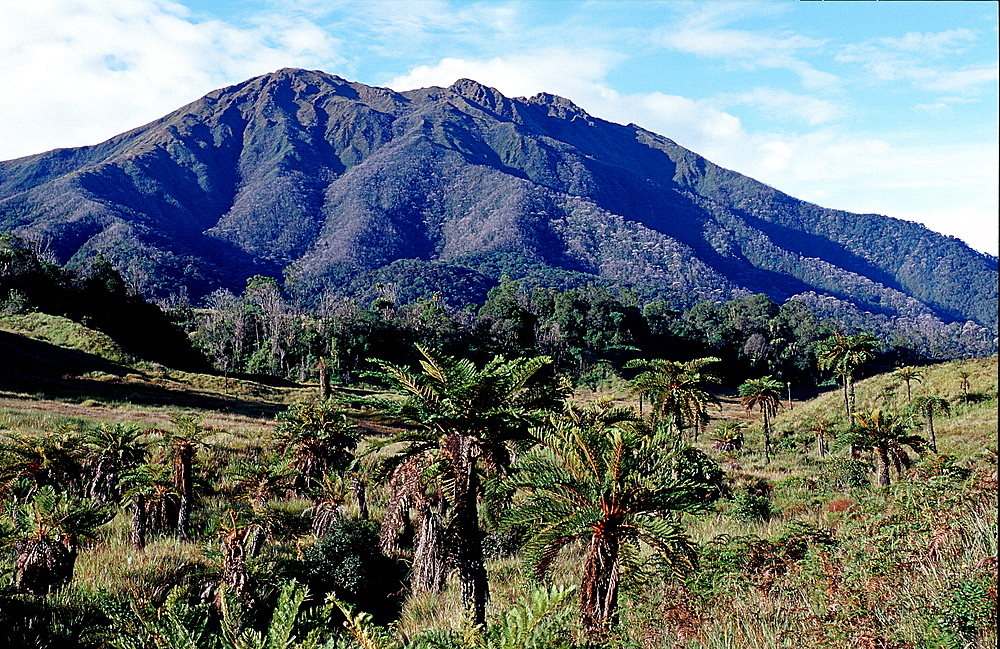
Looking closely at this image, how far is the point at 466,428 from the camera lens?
22.2ft

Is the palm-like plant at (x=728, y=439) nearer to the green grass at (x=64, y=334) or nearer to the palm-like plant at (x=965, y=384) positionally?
the palm-like plant at (x=965, y=384)

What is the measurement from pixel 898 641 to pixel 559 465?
Answer: 332cm

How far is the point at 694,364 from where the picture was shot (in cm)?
2211

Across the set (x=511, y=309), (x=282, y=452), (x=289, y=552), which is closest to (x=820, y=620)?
(x=289, y=552)

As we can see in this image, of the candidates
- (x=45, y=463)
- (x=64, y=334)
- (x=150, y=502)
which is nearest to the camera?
(x=150, y=502)

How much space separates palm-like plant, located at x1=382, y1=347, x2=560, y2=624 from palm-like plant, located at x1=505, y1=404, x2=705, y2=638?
1.52 feet

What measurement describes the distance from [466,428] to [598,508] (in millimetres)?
1718

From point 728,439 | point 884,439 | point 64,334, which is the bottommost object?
point 728,439

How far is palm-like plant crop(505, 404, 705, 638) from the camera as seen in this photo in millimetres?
6023

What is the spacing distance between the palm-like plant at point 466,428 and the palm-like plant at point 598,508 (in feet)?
1.52

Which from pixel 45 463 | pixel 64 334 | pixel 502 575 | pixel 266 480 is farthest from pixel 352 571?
pixel 64 334

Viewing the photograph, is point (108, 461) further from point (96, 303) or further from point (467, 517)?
point (96, 303)

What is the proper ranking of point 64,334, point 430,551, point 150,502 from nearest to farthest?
point 430,551 < point 150,502 < point 64,334

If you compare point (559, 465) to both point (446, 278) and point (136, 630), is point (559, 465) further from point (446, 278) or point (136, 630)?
point (446, 278)
